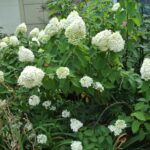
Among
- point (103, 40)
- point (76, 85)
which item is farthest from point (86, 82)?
point (103, 40)

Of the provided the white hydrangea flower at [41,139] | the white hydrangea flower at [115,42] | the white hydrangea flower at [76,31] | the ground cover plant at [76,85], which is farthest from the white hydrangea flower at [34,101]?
the white hydrangea flower at [115,42]

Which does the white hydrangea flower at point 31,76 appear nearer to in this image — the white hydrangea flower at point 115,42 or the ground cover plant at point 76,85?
the ground cover plant at point 76,85

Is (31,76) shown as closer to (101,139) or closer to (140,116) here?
(101,139)

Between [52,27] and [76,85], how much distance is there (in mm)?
480

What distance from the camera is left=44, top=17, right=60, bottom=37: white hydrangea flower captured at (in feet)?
6.49

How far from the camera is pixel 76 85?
5.98ft

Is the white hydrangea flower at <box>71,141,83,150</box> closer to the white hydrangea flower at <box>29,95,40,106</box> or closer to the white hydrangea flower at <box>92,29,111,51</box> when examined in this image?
the white hydrangea flower at <box>29,95,40,106</box>

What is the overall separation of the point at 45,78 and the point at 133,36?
92 cm

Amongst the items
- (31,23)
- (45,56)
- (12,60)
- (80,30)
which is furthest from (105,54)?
(31,23)

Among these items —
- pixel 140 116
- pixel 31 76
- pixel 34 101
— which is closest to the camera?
pixel 31 76

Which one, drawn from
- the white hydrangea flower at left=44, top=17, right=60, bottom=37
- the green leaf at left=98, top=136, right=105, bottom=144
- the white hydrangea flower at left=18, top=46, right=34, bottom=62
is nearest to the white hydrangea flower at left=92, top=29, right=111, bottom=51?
the white hydrangea flower at left=44, top=17, right=60, bottom=37

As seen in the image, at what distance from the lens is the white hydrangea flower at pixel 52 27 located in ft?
6.49

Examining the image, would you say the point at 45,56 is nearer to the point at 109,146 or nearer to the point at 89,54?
the point at 89,54

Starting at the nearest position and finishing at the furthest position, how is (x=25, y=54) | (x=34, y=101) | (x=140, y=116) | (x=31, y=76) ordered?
(x=31, y=76) → (x=140, y=116) → (x=25, y=54) → (x=34, y=101)
